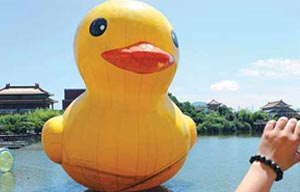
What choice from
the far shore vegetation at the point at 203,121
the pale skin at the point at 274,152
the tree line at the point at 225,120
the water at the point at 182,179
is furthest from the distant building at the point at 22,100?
the pale skin at the point at 274,152

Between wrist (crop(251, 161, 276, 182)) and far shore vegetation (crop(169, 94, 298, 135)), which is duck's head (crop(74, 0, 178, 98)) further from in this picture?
far shore vegetation (crop(169, 94, 298, 135))

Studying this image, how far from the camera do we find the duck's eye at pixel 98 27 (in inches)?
209

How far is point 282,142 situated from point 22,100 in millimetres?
39264

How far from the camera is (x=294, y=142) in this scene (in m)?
0.93

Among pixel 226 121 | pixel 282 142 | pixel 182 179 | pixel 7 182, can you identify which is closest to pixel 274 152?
pixel 282 142

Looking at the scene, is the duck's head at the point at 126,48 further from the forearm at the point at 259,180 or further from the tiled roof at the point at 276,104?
the tiled roof at the point at 276,104

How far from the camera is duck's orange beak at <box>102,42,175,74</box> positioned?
5.00 metres

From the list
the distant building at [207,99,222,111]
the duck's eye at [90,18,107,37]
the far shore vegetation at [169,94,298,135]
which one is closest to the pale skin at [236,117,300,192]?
the duck's eye at [90,18,107,37]

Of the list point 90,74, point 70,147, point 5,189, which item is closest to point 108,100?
point 90,74

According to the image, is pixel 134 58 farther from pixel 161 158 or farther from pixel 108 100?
pixel 161 158

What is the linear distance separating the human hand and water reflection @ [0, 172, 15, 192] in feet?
24.6

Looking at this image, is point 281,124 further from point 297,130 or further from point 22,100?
point 22,100

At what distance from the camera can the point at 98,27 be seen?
5.35 metres

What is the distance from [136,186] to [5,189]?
3252mm
